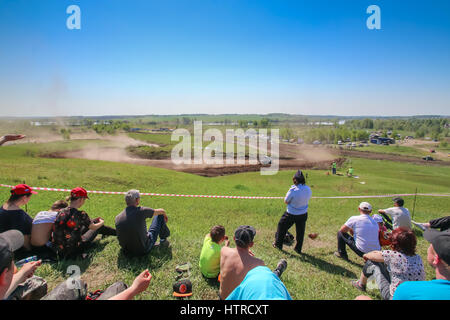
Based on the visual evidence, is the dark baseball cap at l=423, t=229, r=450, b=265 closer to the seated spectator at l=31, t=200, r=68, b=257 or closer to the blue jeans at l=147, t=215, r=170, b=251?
the blue jeans at l=147, t=215, r=170, b=251

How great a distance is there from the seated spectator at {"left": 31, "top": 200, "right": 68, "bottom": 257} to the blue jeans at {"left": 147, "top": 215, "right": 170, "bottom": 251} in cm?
206

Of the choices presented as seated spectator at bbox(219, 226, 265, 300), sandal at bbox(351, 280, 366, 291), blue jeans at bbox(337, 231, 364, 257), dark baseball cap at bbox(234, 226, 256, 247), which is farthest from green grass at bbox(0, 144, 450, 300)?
dark baseball cap at bbox(234, 226, 256, 247)

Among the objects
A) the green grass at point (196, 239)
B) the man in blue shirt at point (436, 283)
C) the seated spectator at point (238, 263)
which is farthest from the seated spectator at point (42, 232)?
the man in blue shirt at point (436, 283)

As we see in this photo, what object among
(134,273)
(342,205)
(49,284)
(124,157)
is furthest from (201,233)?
(124,157)

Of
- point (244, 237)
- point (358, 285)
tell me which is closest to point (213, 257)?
point (244, 237)

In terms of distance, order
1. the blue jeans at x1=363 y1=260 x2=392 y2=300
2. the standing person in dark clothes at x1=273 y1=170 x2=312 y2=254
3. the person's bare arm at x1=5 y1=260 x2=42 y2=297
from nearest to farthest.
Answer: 1. the person's bare arm at x1=5 y1=260 x2=42 y2=297
2. the blue jeans at x1=363 y1=260 x2=392 y2=300
3. the standing person in dark clothes at x1=273 y1=170 x2=312 y2=254

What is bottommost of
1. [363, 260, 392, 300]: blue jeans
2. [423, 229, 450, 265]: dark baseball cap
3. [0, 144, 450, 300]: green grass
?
[0, 144, 450, 300]: green grass

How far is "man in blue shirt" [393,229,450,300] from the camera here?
88.1 inches

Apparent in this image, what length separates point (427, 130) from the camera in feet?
529

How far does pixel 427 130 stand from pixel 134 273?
718ft

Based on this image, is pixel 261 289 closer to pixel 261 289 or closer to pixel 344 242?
pixel 261 289

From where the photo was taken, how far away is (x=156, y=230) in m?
5.59

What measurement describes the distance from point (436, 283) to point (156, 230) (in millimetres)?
5181

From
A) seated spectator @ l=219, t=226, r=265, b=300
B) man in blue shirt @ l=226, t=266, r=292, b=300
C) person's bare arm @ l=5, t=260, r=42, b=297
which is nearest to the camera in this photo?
man in blue shirt @ l=226, t=266, r=292, b=300
